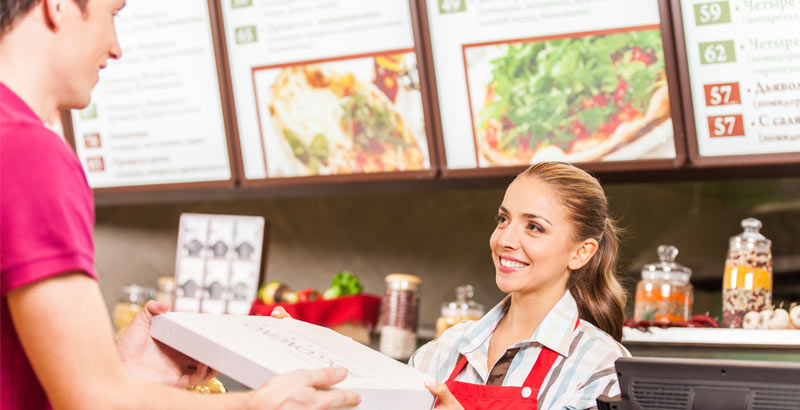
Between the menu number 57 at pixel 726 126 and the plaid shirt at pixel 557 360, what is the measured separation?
3.23ft

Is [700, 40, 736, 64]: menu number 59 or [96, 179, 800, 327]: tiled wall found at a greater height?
[700, 40, 736, 64]: menu number 59

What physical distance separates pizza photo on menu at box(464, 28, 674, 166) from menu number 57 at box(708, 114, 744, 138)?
0.12 m

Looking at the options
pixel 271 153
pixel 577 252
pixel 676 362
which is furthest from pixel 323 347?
pixel 271 153

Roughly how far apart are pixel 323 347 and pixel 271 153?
198cm

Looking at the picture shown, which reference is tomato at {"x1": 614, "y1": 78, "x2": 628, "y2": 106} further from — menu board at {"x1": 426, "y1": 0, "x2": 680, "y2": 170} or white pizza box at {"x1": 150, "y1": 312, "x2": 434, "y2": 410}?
white pizza box at {"x1": 150, "y1": 312, "x2": 434, "y2": 410}

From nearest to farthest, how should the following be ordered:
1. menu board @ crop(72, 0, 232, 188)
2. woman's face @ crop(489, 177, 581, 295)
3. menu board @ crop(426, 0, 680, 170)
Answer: woman's face @ crop(489, 177, 581, 295), menu board @ crop(426, 0, 680, 170), menu board @ crop(72, 0, 232, 188)

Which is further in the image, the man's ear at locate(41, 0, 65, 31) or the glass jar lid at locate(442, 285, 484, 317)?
the glass jar lid at locate(442, 285, 484, 317)

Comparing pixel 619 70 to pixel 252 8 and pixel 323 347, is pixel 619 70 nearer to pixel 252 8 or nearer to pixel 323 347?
pixel 252 8

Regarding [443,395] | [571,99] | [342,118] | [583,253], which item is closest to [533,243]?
[583,253]

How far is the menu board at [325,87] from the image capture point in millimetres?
3043

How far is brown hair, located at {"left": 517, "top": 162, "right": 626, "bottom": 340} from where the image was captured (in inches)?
75.3

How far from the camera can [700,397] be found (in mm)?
1229

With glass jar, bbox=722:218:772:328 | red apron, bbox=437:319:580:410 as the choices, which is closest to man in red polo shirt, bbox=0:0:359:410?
red apron, bbox=437:319:580:410

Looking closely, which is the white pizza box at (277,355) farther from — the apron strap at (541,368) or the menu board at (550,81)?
the menu board at (550,81)
